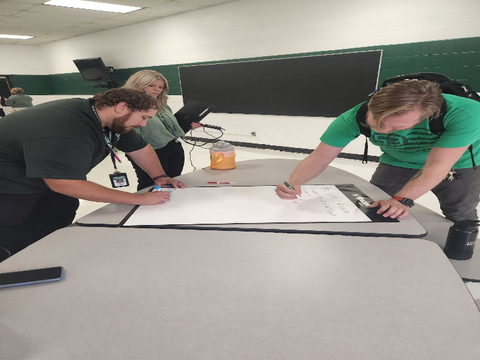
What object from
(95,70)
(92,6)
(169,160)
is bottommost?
(169,160)

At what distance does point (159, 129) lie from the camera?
212 centimetres

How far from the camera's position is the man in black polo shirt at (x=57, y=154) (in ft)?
3.26

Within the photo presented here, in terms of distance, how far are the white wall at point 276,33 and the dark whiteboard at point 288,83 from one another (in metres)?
0.17

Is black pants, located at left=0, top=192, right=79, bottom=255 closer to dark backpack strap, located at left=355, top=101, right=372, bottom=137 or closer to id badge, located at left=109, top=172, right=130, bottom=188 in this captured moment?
id badge, located at left=109, top=172, right=130, bottom=188

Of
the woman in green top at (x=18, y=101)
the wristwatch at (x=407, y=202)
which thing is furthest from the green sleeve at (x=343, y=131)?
the woman in green top at (x=18, y=101)

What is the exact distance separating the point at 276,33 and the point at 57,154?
14.2 ft

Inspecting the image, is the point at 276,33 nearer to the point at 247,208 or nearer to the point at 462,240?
the point at 247,208

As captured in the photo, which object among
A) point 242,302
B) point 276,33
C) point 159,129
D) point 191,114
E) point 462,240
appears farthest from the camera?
point 276,33

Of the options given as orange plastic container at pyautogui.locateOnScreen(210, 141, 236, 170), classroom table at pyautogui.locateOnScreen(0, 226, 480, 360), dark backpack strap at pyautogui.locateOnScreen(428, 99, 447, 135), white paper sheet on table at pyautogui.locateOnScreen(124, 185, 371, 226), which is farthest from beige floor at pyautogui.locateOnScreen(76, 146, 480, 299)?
classroom table at pyautogui.locateOnScreen(0, 226, 480, 360)

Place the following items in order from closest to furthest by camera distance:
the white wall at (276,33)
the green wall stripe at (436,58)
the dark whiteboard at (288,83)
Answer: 1. the green wall stripe at (436,58)
2. the white wall at (276,33)
3. the dark whiteboard at (288,83)

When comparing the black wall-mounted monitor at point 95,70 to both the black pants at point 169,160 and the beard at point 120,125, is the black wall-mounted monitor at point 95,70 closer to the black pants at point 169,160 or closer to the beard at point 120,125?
the black pants at point 169,160

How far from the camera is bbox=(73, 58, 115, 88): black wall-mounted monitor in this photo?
639 centimetres

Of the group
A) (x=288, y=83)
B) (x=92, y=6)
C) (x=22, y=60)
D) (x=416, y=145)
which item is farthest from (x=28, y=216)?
(x=22, y=60)

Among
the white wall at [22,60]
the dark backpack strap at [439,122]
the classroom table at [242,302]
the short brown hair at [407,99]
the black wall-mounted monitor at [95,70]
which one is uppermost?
the white wall at [22,60]
